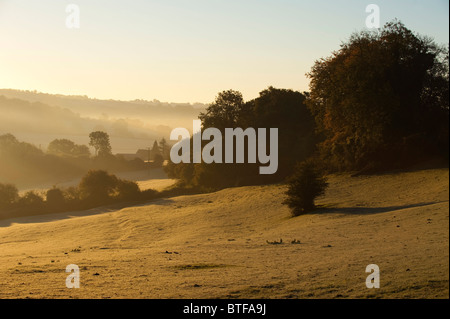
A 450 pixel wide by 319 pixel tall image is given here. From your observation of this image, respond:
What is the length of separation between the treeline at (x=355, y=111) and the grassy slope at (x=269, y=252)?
9.34 feet

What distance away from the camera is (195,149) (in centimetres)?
7325

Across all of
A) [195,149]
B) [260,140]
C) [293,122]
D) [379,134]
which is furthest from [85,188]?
[379,134]

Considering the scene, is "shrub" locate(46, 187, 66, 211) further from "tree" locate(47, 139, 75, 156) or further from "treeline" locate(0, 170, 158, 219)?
"tree" locate(47, 139, 75, 156)

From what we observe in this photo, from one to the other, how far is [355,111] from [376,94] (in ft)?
14.2

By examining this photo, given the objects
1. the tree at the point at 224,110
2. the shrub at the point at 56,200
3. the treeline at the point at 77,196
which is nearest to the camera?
the treeline at the point at 77,196

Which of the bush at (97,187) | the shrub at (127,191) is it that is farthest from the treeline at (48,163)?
the shrub at (127,191)

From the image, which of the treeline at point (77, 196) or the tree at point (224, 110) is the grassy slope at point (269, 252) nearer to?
the treeline at point (77, 196)

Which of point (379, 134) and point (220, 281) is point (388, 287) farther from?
point (379, 134)

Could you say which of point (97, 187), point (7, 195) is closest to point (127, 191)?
point (97, 187)

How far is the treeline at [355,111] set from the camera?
33.0 m

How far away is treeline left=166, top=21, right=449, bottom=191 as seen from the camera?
33.0 metres

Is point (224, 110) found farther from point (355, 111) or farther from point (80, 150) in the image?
point (80, 150)

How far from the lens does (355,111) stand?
4069 cm
